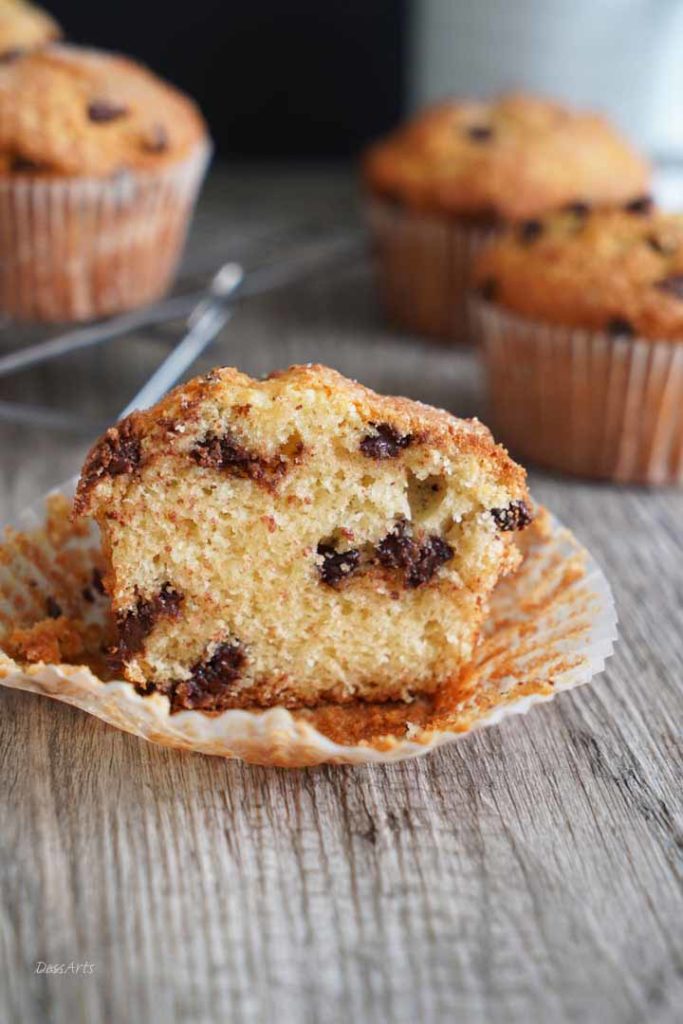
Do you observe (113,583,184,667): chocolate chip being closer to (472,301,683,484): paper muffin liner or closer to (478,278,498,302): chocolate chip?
(472,301,683,484): paper muffin liner

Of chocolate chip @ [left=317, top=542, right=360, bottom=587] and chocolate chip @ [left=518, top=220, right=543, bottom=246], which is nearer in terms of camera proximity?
chocolate chip @ [left=317, top=542, right=360, bottom=587]

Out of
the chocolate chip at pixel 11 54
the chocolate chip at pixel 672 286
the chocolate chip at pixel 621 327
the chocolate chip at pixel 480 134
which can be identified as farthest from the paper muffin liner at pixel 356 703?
the chocolate chip at pixel 480 134

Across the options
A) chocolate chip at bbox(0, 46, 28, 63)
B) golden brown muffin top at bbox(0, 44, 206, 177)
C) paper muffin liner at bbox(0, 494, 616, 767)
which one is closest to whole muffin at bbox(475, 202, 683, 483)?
paper muffin liner at bbox(0, 494, 616, 767)

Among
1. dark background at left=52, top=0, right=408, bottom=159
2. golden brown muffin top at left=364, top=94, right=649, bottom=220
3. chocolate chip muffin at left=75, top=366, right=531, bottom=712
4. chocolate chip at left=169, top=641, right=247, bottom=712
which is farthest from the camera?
dark background at left=52, top=0, right=408, bottom=159

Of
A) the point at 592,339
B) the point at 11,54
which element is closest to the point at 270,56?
the point at 11,54

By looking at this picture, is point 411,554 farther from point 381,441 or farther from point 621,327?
point 621,327
